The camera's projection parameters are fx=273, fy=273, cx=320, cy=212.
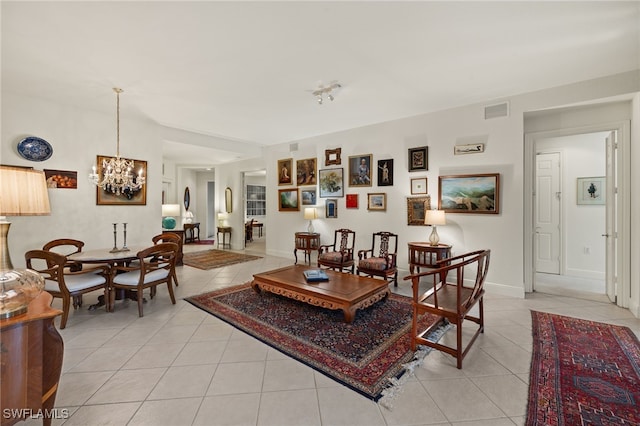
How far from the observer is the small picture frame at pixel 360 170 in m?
5.53

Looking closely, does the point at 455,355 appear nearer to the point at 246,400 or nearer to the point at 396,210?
the point at 246,400

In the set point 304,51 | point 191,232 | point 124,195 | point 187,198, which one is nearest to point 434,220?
point 304,51

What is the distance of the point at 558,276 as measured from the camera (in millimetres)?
5168

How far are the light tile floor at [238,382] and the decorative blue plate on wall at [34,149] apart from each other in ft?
8.63

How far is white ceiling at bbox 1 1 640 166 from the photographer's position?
7.48 feet

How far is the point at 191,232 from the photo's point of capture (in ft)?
32.5

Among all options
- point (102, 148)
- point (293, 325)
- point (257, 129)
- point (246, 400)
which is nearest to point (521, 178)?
point (293, 325)

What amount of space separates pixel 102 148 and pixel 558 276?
866cm

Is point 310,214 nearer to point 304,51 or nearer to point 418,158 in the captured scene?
point 418,158

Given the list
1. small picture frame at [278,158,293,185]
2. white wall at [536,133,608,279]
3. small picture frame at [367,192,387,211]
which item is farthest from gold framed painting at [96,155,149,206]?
white wall at [536,133,608,279]

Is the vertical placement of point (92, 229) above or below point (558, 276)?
above

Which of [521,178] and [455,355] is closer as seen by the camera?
[455,355]

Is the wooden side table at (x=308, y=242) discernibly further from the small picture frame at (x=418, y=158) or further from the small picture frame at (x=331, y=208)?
the small picture frame at (x=418, y=158)

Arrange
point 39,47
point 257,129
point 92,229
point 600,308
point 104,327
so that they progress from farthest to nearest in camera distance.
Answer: point 257,129 < point 92,229 < point 600,308 < point 104,327 < point 39,47
